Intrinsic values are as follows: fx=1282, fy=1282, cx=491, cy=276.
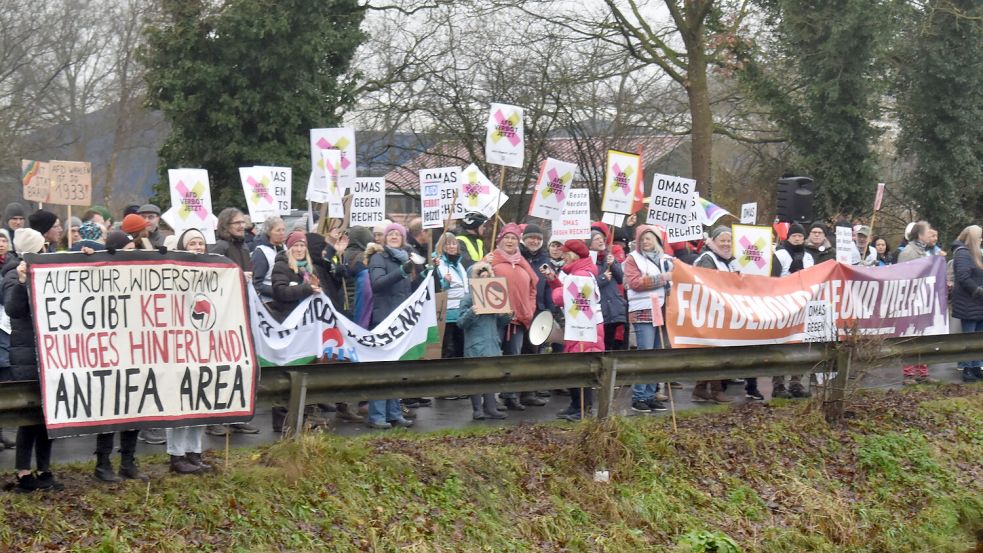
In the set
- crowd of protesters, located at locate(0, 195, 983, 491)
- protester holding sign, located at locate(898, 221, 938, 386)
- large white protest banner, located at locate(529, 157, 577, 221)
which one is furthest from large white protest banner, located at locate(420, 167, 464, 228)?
protester holding sign, located at locate(898, 221, 938, 386)

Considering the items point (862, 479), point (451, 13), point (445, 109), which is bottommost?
point (862, 479)

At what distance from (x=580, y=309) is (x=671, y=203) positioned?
302cm

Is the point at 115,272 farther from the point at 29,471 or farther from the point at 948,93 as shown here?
the point at 948,93

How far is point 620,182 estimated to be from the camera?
46.5 ft

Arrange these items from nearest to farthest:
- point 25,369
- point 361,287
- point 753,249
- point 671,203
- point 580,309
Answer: point 25,369 < point 361,287 < point 580,309 < point 753,249 < point 671,203

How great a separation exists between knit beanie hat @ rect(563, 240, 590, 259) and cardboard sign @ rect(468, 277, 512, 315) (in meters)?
0.72

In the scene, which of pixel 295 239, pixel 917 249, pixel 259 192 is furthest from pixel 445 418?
pixel 917 249

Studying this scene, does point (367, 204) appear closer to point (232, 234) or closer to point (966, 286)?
point (232, 234)

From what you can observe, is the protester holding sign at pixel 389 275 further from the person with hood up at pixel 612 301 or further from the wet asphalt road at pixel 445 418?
the person with hood up at pixel 612 301

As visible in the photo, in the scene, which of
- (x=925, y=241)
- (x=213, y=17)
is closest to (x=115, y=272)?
(x=925, y=241)

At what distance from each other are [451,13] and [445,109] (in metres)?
2.53

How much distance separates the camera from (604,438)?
10.5 m

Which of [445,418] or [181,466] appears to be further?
[445,418]

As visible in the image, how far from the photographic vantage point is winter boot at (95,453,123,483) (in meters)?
8.49
